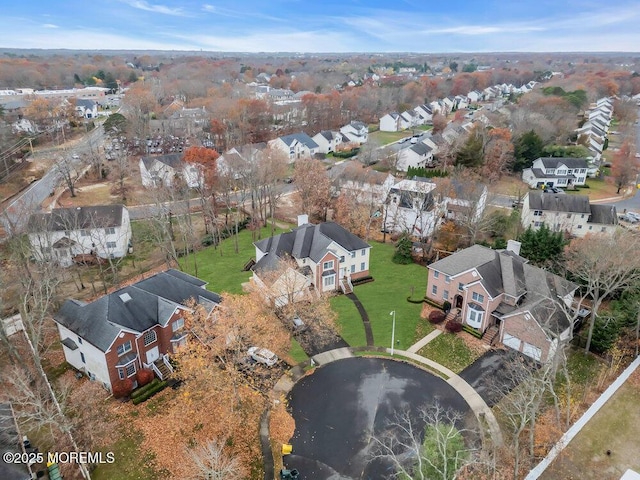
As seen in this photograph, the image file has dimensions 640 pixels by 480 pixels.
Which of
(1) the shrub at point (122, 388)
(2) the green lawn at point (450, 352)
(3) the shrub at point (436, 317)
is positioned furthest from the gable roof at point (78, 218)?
(2) the green lawn at point (450, 352)

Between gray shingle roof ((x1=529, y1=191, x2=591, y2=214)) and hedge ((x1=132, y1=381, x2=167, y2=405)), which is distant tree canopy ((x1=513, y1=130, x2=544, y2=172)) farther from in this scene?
hedge ((x1=132, y1=381, x2=167, y2=405))

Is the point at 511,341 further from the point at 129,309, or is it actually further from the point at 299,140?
the point at 299,140

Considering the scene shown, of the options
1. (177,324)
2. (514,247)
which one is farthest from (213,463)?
(514,247)

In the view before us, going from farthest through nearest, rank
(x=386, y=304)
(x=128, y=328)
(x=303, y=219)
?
(x=303, y=219) < (x=386, y=304) < (x=128, y=328)

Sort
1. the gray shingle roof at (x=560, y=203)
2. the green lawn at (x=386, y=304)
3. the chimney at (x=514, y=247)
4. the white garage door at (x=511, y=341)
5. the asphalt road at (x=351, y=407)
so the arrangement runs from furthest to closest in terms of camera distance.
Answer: the gray shingle roof at (x=560, y=203), the chimney at (x=514, y=247), the green lawn at (x=386, y=304), the white garage door at (x=511, y=341), the asphalt road at (x=351, y=407)

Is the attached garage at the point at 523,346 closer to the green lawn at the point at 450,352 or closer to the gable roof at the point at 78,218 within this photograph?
the green lawn at the point at 450,352

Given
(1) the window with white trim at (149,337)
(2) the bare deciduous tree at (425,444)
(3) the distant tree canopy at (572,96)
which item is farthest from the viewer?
(3) the distant tree canopy at (572,96)

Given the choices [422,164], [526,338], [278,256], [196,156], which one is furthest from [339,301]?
[422,164]
